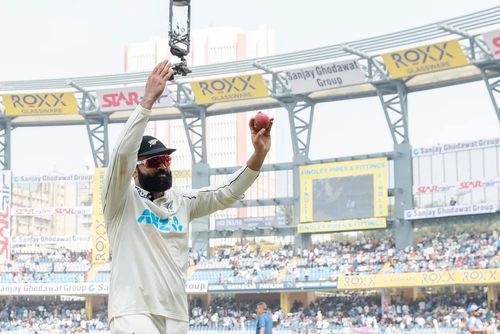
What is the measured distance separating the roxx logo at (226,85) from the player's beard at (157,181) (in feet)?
126

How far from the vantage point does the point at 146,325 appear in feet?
16.4

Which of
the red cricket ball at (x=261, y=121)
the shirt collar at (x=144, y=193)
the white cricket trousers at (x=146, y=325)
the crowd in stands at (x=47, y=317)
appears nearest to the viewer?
the white cricket trousers at (x=146, y=325)

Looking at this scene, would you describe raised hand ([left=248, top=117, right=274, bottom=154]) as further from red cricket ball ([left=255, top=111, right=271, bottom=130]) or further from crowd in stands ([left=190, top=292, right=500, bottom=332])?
crowd in stands ([left=190, top=292, right=500, bottom=332])

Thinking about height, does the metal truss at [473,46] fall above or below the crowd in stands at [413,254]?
above

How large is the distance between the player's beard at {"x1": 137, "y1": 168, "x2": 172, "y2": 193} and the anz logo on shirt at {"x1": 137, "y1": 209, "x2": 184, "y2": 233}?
135mm

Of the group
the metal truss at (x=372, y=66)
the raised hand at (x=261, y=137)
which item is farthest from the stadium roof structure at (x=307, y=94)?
the raised hand at (x=261, y=137)

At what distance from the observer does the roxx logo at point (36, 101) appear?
155ft

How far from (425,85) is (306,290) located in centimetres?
1044

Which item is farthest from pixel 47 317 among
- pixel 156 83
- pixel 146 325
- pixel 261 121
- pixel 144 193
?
pixel 156 83

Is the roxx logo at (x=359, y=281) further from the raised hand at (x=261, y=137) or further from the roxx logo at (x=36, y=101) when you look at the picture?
the raised hand at (x=261, y=137)

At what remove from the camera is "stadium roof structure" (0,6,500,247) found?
37188 mm

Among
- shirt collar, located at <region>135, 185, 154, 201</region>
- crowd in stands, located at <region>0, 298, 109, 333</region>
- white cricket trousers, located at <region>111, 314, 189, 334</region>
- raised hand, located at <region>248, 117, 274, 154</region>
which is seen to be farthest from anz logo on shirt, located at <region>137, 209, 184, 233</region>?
crowd in stands, located at <region>0, 298, 109, 333</region>

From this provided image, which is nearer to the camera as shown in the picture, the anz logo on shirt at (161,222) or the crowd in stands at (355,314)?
the anz logo on shirt at (161,222)

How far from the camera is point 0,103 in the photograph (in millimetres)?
48344
